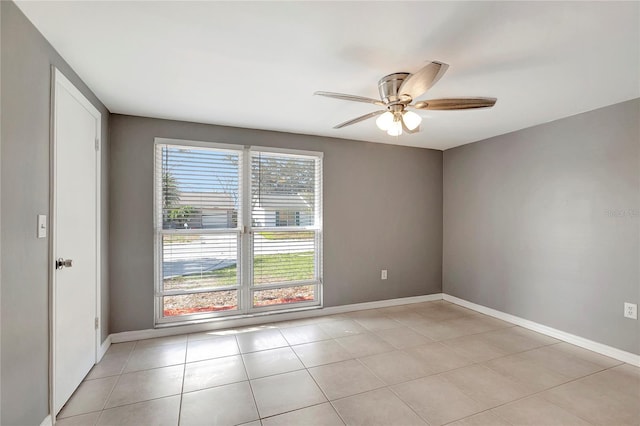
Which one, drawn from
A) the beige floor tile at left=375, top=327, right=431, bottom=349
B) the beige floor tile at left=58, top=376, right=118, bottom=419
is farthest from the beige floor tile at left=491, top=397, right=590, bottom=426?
the beige floor tile at left=58, top=376, right=118, bottom=419

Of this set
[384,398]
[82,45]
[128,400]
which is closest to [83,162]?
[82,45]

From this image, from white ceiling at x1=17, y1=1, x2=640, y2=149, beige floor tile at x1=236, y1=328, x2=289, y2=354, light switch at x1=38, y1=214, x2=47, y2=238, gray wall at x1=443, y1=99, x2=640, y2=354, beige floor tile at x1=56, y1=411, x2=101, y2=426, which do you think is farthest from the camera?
beige floor tile at x1=236, y1=328, x2=289, y2=354

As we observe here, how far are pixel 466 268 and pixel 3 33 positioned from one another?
4741 millimetres

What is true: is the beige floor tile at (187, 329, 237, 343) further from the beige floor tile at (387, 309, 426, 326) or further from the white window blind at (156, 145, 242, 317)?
the beige floor tile at (387, 309, 426, 326)

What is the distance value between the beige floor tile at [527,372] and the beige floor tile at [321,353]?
1246mm

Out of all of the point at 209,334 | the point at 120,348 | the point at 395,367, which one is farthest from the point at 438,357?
the point at 120,348

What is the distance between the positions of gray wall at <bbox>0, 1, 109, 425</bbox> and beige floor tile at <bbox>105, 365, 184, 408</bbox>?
0.43 m

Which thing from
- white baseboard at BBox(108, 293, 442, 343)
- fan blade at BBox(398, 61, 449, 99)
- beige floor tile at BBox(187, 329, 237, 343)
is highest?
fan blade at BBox(398, 61, 449, 99)

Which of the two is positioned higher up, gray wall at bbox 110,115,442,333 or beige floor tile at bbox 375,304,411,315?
gray wall at bbox 110,115,442,333

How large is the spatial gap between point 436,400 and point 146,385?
2.10 metres

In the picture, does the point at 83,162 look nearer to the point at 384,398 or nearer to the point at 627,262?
the point at 384,398

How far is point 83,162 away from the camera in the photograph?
226cm

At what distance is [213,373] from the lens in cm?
239

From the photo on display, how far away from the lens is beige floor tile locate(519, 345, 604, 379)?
2.45 m
